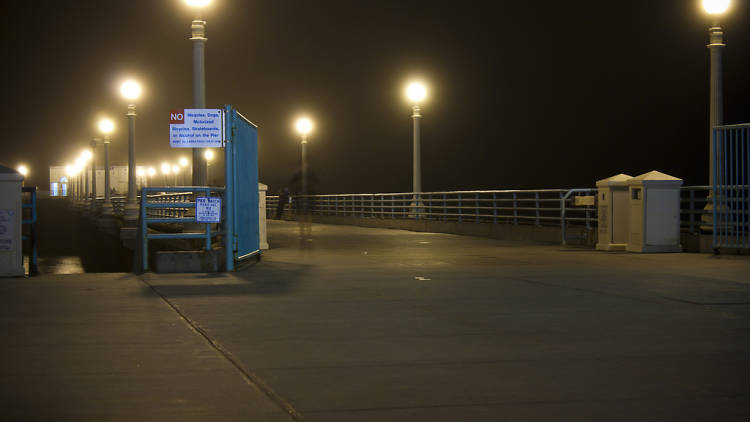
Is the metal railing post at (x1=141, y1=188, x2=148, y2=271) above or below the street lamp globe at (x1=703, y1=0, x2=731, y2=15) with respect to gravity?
below

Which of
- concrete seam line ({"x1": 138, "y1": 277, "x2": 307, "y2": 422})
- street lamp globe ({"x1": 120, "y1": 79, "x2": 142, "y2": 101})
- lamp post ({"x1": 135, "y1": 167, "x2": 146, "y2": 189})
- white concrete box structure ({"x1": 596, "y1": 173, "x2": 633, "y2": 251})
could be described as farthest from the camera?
lamp post ({"x1": 135, "y1": 167, "x2": 146, "y2": 189})

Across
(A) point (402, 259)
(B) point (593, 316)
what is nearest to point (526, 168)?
(A) point (402, 259)

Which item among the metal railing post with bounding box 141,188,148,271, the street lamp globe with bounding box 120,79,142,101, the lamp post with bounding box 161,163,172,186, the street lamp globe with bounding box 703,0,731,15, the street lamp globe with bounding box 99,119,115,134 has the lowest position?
the metal railing post with bounding box 141,188,148,271

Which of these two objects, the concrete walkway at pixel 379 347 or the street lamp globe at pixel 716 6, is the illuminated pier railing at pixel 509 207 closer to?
the street lamp globe at pixel 716 6

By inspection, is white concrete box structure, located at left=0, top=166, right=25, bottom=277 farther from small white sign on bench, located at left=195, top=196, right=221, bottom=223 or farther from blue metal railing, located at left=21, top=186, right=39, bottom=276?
small white sign on bench, located at left=195, top=196, right=221, bottom=223

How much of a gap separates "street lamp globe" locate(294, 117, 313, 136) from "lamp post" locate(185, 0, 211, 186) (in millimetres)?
21003

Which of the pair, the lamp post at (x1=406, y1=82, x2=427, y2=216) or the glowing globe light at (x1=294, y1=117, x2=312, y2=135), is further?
the glowing globe light at (x1=294, y1=117, x2=312, y2=135)

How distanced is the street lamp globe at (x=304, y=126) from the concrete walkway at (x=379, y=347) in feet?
81.5

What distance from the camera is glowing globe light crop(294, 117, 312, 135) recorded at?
36906mm

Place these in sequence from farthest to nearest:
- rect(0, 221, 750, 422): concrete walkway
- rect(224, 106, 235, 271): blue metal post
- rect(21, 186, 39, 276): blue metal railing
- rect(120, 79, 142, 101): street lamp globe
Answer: rect(120, 79, 142, 101): street lamp globe, rect(21, 186, 39, 276): blue metal railing, rect(224, 106, 235, 271): blue metal post, rect(0, 221, 750, 422): concrete walkway

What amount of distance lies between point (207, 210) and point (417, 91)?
713 inches

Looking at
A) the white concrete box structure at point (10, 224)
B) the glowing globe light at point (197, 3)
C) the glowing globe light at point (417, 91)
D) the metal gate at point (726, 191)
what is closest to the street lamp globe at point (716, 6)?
the metal gate at point (726, 191)

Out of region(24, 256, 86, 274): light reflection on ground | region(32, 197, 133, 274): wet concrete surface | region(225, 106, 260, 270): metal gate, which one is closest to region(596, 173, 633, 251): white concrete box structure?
region(225, 106, 260, 270): metal gate

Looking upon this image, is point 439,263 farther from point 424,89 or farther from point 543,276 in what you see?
point 424,89
